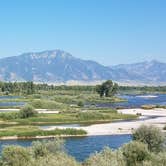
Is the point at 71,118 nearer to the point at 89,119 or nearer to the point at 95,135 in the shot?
the point at 89,119

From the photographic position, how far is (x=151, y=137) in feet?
214

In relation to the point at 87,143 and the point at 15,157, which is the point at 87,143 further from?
the point at 15,157

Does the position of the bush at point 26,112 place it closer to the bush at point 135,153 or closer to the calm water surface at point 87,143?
the calm water surface at point 87,143

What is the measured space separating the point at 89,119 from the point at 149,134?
55.7 m

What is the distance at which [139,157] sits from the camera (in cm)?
5097

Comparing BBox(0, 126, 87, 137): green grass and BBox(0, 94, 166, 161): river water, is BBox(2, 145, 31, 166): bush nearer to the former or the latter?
BBox(0, 94, 166, 161): river water

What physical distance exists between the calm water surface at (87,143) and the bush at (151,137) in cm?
852

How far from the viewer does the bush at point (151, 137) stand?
63.5 m

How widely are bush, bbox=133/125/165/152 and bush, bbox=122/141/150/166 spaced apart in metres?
10.1

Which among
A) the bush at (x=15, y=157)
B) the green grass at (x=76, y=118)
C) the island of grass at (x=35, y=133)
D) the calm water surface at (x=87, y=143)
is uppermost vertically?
the bush at (x=15, y=157)

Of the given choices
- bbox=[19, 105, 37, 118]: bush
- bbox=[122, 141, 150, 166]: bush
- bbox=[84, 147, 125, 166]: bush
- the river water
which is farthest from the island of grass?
bbox=[84, 147, 125, 166]: bush

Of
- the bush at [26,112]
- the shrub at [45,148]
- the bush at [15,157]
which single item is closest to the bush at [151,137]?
the shrub at [45,148]

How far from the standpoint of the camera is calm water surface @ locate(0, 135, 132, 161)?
7250 cm

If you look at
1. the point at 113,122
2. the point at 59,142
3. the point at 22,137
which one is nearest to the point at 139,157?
the point at 59,142
